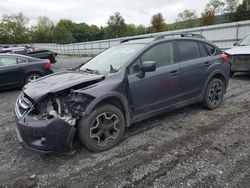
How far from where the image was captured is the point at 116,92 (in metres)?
3.53

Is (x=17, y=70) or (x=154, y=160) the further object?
(x=17, y=70)

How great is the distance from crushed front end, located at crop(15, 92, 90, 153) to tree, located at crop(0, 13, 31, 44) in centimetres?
8086

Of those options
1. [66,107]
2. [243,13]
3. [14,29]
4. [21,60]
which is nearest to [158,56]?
[66,107]

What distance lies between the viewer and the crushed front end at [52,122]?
10.0 feet

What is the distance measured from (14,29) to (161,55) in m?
84.4

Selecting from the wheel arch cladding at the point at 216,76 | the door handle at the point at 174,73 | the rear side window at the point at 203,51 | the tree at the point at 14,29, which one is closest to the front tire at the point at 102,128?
the door handle at the point at 174,73

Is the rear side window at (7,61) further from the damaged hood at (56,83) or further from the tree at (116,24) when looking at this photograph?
the tree at (116,24)

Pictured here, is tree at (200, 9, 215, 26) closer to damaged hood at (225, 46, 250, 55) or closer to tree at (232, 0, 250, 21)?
tree at (232, 0, 250, 21)

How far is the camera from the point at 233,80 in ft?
26.9

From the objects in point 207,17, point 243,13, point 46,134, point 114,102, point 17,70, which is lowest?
point 46,134

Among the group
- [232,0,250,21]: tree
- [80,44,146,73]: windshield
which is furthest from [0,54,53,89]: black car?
[232,0,250,21]: tree

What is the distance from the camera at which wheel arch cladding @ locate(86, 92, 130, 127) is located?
328 cm

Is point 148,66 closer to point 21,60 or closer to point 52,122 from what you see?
point 52,122

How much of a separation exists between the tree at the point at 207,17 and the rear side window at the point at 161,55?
4808cm
